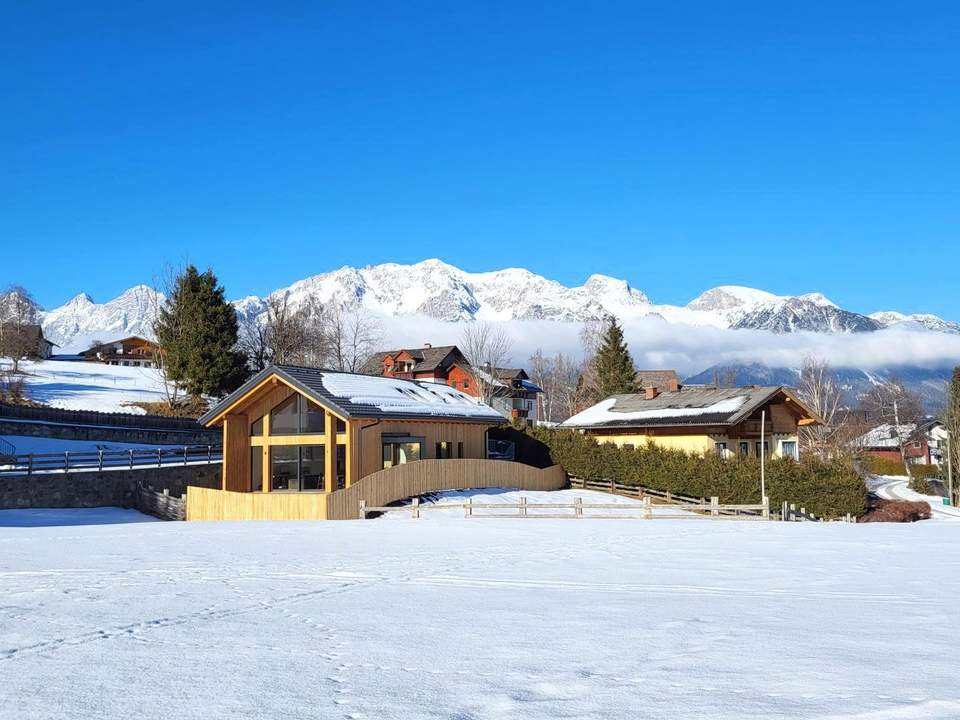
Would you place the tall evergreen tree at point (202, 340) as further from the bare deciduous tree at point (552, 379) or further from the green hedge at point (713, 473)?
the bare deciduous tree at point (552, 379)

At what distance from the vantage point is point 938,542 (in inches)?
853

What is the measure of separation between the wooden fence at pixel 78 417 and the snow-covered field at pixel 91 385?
26.2 feet

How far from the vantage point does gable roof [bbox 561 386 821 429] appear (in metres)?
43.4

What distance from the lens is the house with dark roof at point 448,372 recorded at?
9106 cm

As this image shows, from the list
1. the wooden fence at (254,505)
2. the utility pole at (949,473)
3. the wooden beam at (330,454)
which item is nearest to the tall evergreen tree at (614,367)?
the utility pole at (949,473)

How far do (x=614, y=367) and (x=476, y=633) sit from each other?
68282 millimetres

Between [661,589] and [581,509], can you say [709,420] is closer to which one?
[581,509]

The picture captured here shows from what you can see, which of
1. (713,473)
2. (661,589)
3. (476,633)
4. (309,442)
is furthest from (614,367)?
(476,633)

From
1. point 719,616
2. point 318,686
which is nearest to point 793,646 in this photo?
point 719,616

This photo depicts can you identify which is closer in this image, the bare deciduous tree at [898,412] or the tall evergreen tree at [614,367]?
the tall evergreen tree at [614,367]

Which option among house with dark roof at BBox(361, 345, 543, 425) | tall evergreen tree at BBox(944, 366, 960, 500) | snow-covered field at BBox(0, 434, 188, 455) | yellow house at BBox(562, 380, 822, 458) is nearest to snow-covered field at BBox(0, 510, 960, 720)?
yellow house at BBox(562, 380, 822, 458)

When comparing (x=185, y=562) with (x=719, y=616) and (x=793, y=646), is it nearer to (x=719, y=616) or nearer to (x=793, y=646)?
(x=719, y=616)

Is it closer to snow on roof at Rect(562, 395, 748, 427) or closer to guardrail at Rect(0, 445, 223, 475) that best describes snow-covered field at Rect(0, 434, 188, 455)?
guardrail at Rect(0, 445, 223, 475)

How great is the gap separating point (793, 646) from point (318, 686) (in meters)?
4.97
